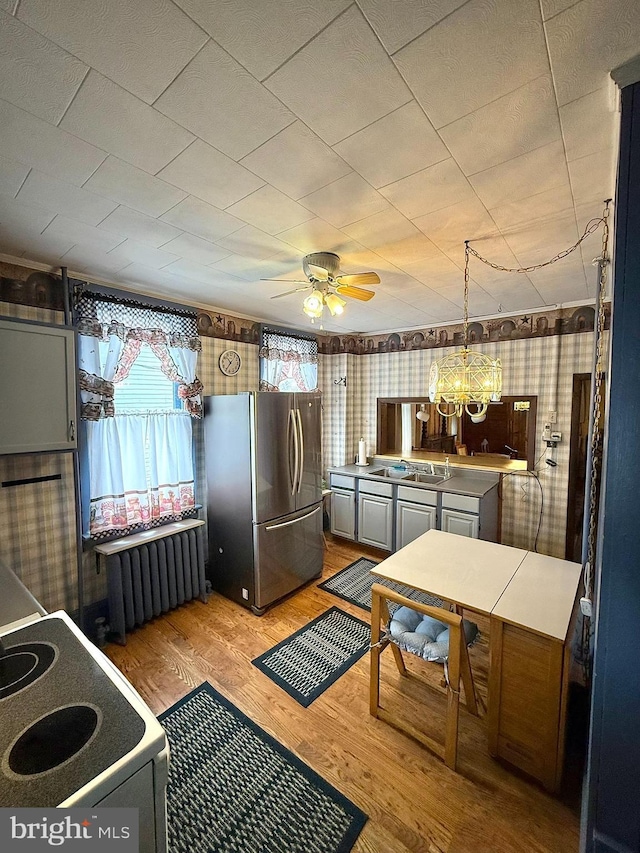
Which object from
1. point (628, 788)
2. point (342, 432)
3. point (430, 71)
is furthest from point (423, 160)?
point (342, 432)

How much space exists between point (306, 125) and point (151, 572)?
2915 millimetres

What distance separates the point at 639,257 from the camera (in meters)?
0.90

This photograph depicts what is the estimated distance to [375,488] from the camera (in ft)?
12.8

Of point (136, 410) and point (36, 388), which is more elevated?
point (36, 388)

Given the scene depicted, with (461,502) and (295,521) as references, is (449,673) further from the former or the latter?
(461,502)

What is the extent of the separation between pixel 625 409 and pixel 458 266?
1683mm

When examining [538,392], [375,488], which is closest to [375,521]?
[375,488]

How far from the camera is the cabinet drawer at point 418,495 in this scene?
11.5 ft

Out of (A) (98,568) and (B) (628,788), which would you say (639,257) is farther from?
(A) (98,568)

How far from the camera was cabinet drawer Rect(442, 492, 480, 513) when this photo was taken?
323 cm

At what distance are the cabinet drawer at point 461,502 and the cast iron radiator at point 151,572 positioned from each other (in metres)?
2.30

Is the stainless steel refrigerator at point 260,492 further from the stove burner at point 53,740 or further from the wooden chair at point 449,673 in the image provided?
the stove burner at point 53,740

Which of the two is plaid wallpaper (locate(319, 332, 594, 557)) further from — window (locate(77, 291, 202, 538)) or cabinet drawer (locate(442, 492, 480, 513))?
window (locate(77, 291, 202, 538))

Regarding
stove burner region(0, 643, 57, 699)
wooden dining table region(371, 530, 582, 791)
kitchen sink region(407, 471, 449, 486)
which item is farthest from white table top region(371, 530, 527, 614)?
kitchen sink region(407, 471, 449, 486)
